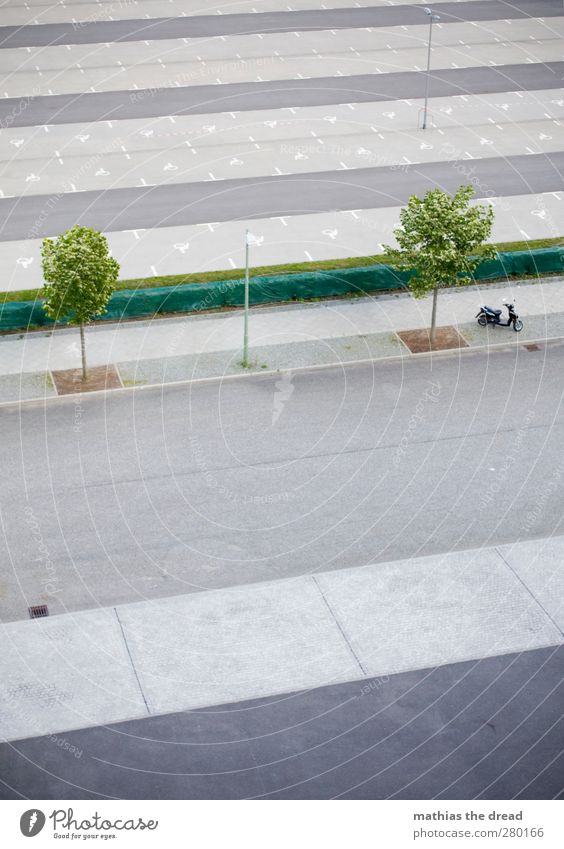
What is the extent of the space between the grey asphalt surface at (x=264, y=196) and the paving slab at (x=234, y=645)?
1033 inches

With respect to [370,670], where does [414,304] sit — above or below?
above

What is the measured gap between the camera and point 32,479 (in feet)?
142

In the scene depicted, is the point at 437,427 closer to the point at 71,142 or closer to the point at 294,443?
the point at 294,443

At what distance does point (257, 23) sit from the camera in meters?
83.4

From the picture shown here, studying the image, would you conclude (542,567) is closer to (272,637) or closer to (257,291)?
(272,637)

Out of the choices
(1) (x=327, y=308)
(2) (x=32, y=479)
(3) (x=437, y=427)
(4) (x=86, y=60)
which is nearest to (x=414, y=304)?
(1) (x=327, y=308)

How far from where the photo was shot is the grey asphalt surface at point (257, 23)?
265 feet

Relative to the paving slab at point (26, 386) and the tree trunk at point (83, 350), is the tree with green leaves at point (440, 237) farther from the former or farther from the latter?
the paving slab at point (26, 386)

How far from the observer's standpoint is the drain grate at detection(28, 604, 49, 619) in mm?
37759

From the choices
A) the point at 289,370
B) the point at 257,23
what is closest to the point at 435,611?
the point at 289,370

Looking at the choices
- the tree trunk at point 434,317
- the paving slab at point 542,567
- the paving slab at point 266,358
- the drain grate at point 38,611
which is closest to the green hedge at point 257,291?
the paving slab at point 266,358

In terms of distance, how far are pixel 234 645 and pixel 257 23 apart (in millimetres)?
57237

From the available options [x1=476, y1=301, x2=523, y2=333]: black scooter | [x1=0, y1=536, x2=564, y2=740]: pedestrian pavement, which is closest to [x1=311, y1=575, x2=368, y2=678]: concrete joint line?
[x1=0, y1=536, x2=564, y2=740]: pedestrian pavement

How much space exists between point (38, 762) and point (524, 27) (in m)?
67.0
